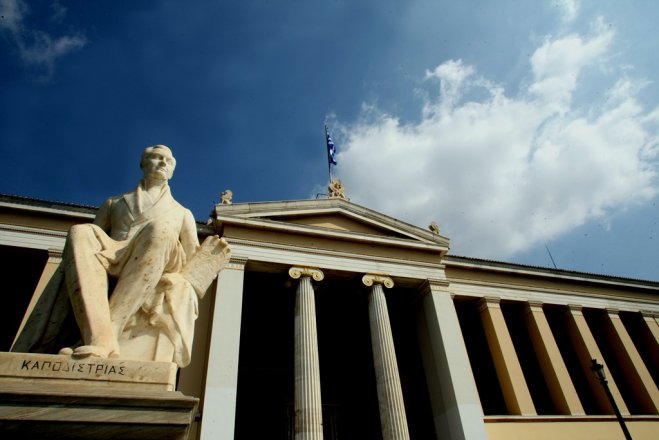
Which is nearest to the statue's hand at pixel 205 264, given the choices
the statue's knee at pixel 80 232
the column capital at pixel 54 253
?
the statue's knee at pixel 80 232

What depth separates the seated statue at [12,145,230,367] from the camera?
106 inches

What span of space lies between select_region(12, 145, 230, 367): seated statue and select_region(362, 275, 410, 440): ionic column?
10971mm

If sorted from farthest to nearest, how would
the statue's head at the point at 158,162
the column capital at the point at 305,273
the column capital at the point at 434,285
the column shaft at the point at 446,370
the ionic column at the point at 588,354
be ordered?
1. the ionic column at the point at 588,354
2. the column capital at the point at 434,285
3. the column capital at the point at 305,273
4. the column shaft at the point at 446,370
5. the statue's head at the point at 158,162

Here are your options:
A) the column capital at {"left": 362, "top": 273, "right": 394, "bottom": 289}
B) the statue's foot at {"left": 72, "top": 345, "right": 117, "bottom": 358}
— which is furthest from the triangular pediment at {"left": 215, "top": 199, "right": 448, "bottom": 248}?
the statue's foot at {"left": 72, "top": 345, "right": 117, "bottom": 358}

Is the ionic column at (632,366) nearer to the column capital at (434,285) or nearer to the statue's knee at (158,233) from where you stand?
the column capital at (434,285)

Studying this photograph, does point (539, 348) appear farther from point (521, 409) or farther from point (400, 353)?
point (400, 353)

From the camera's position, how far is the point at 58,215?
13953 millimetres

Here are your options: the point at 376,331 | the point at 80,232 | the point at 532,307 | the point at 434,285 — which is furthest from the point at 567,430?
the point at 80,232

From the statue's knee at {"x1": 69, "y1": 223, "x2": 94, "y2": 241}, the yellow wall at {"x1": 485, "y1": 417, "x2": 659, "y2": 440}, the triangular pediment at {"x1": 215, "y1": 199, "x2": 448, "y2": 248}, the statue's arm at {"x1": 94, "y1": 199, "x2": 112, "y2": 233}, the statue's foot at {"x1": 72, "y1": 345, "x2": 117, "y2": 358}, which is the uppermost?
the triangular pediment at {"x1": 215, "y1": 199, "x2": 448, "y2": 248}

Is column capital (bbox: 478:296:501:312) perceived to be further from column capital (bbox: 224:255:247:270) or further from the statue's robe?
the statue's robe

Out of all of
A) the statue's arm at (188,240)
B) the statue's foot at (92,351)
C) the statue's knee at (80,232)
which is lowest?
the statue's foot at (92,351)

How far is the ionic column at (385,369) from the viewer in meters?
12.5

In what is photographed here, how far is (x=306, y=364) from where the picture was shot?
498 inches

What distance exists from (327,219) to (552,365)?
34.2ft
